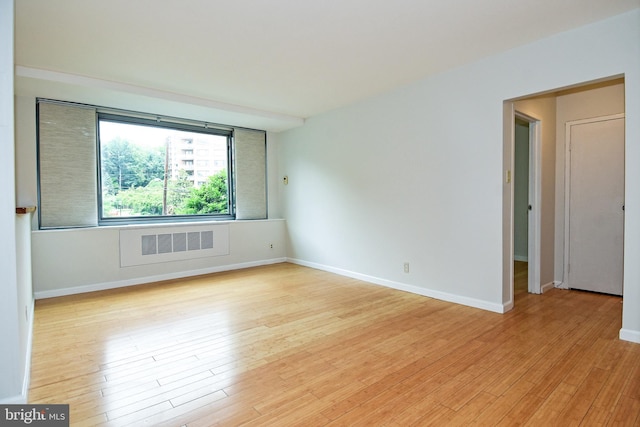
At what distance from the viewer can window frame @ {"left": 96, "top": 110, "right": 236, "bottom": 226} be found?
471 centimetres

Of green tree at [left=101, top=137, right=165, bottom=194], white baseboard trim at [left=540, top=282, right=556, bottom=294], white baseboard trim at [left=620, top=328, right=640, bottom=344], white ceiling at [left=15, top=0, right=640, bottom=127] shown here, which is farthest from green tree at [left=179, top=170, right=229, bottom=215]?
white baseboard trim at [left=620, top=328, right=640, bottom=344]

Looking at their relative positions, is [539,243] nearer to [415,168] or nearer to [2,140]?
[415,168]

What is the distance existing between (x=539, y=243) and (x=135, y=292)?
509cm

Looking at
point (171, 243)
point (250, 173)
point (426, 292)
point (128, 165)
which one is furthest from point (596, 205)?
point (128, 165)

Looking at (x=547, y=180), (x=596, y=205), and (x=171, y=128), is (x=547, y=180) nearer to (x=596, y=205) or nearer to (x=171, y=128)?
(x=596, y=205)

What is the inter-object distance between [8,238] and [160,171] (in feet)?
11.9

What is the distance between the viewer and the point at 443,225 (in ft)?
12.8

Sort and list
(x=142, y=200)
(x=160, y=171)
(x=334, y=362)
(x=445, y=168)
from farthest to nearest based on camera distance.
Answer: (x=160, y=171), (x=142, y=200), (x=445, y=168), (x=334, y=362)

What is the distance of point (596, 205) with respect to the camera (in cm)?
408

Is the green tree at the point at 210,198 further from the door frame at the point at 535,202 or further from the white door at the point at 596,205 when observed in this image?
the white door at the point at 596,205

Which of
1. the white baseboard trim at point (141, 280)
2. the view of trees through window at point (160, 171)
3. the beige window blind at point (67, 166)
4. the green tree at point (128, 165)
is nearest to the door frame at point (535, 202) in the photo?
the white baseboard trim at point (141, 280)

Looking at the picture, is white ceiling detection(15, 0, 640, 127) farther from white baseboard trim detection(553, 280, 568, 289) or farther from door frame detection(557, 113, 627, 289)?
white baseboard trim detection(553, 280, 568, 289)

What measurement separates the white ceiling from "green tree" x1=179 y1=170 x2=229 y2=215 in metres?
1.92

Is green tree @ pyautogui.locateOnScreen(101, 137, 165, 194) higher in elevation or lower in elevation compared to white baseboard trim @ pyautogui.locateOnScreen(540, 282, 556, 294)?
higher
